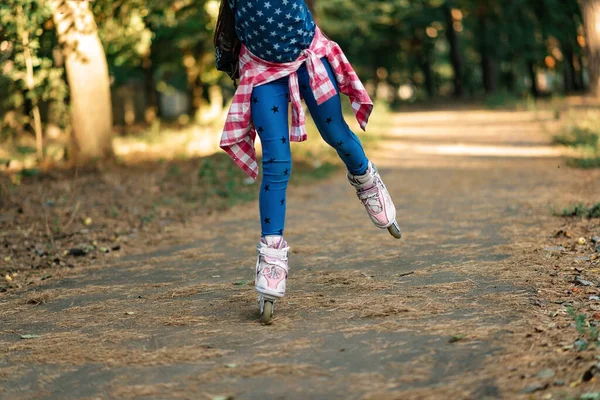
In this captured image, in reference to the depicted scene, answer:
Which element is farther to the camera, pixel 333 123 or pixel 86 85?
pixel 86 85

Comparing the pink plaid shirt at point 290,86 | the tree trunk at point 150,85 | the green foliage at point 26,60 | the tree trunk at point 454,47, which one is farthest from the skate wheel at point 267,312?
the tree trunk at point 454,47

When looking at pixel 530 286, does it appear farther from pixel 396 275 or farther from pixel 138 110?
pixel 138 110

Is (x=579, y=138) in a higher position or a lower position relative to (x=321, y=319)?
lower

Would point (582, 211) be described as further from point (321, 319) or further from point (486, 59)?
point (486, 59)

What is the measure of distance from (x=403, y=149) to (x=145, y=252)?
8849 millimetres

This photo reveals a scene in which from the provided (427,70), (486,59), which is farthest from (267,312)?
(427,70)

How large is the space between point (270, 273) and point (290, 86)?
0.91 metres

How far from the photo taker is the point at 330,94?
161 inches

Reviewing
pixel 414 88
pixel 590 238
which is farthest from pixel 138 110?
pixel 590 238

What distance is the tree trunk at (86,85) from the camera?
10.1 metres

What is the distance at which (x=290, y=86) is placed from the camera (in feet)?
13.1

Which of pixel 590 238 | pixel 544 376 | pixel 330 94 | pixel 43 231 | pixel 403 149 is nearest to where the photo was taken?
pixel 544 376

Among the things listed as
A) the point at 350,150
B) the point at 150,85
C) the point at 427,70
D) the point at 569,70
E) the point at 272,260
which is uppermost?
the point at 350,150

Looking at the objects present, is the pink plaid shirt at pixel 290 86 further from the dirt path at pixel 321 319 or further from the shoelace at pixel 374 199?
the dirt path at pixel 321 319
